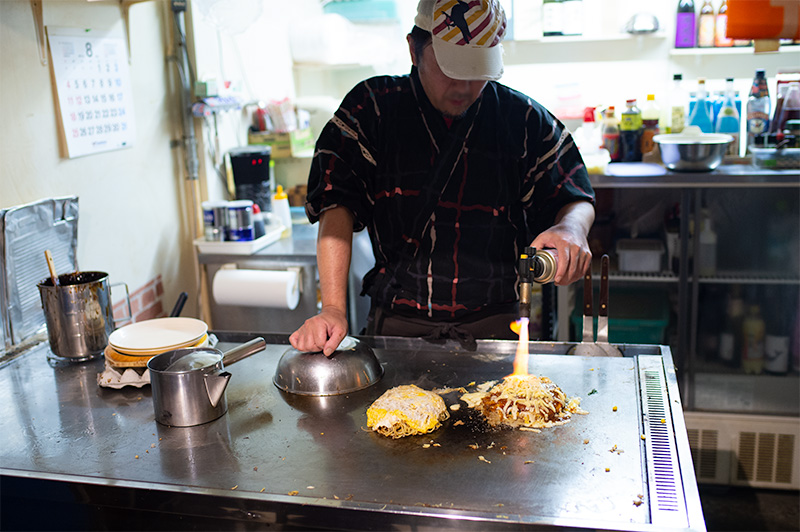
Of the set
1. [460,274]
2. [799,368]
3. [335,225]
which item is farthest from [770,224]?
[335,225]

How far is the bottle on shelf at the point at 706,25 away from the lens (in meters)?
3.52

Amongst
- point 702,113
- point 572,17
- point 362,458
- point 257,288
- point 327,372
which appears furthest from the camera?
point 572,17

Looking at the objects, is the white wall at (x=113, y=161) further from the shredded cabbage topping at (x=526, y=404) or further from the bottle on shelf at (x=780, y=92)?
the bottle on shelf at (x=780, y=92)

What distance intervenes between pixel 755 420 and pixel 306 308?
1938 millimetres

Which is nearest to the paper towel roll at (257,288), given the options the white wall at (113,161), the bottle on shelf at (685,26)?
the white wall at (113,161)

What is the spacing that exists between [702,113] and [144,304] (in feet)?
8.31

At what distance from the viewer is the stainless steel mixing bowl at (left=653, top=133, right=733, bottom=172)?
2.92m

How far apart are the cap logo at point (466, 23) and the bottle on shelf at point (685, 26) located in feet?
7.26

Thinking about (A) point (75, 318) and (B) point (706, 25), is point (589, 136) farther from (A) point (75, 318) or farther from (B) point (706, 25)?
(A) point (75, 318)

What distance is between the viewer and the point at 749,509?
9.45 feet

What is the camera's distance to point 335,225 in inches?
75.7

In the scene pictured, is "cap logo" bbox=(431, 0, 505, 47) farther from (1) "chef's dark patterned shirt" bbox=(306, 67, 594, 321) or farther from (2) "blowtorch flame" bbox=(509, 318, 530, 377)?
(2) "blowtorch flame" bbox=(509, 318, 530, 377)

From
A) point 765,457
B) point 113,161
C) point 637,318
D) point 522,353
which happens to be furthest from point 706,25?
point 113,161

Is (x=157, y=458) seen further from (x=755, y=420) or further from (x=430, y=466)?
(x=755, y=420)
